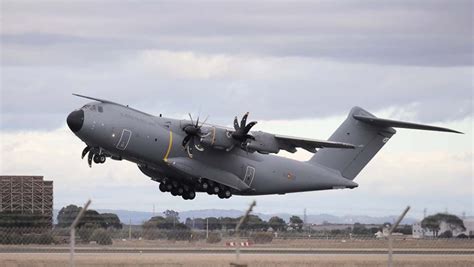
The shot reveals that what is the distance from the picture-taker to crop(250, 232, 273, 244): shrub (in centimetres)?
3478

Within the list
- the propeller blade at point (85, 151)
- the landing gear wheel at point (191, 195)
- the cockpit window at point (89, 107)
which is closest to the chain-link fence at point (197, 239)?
the cockpit window at point (89, 107)

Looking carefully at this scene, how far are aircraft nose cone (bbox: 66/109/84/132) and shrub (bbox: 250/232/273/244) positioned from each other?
8.99m

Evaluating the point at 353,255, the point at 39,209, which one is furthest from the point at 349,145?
the point at 39,209

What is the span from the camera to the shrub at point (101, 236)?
1250 inches

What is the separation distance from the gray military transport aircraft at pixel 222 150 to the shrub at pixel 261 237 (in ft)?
26.2

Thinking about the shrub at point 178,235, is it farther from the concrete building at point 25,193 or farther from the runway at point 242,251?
the concrete building at point 25,193

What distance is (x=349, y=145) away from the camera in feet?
146

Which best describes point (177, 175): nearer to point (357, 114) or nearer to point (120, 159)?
point (120, 159)

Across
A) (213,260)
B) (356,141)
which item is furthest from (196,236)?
(356,141)

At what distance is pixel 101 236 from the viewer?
32.0 meters

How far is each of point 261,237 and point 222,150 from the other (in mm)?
9399

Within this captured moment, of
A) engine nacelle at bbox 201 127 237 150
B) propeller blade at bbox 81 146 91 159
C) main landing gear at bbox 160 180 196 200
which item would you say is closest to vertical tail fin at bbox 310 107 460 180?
engine nacelle at bbox 201 127 237 150

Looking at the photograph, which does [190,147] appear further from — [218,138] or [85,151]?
[85,151]

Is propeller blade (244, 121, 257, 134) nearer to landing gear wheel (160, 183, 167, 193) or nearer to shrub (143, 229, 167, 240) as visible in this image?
landing gear wheel (160, 183, 167, 193)
